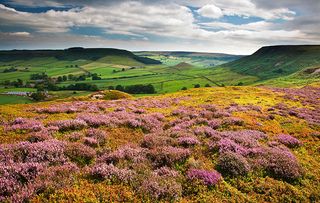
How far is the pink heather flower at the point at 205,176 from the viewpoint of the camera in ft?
28.8

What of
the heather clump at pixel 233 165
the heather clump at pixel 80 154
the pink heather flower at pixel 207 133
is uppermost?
the heather clump at pixel 80 154

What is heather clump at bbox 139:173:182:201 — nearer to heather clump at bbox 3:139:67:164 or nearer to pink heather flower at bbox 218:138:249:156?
heather clump at bbox 3:139:67:164

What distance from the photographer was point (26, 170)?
807 cm

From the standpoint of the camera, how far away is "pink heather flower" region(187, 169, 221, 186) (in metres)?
8.78

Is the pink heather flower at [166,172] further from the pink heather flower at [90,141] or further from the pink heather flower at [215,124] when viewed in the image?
the pink heather flower at [215,124]

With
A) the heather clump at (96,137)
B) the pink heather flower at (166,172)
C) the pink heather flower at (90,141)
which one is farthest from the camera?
the heather clump at (96,137)

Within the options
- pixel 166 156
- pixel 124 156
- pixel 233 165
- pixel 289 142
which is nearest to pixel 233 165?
pixel 233 165

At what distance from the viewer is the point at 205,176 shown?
29.6 feet

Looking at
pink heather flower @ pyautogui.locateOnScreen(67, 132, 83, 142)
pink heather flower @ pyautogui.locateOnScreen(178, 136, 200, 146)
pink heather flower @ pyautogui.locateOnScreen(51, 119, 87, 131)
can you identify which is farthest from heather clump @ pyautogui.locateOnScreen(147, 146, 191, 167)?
pink heather flower @ pyautogui.locateOnScreen(51, 119, 87, 131)

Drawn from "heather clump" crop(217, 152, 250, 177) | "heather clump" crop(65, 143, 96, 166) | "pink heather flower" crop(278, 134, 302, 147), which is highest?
"heather clump" crop(65, 143, 96, 166)

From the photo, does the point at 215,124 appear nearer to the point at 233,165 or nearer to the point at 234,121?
the point at 234,121

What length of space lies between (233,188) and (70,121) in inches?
419

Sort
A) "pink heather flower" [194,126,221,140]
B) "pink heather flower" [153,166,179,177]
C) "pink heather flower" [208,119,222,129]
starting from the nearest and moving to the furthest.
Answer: "pink heather flower" [153,166,179,177] → "pink heather flower" [194,126,221,140] → "pink heather flower" [208,119,222,129]

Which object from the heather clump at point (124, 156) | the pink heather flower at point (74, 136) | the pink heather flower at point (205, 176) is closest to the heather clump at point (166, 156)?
the heather clump at point (124, 156)
